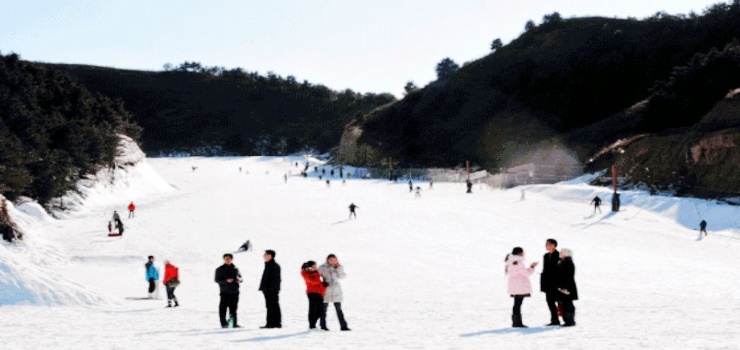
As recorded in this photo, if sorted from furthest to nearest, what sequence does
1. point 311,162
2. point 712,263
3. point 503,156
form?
1. point 311,162
2. point 503,156
3. point 712,263

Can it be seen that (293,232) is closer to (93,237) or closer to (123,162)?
(93,237)

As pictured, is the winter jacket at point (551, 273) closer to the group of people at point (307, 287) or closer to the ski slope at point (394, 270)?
the ski slope at point (394, 270)

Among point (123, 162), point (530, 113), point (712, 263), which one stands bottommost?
point (712, 263)

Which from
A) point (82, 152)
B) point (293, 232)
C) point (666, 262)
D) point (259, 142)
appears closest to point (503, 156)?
point (82, 152)

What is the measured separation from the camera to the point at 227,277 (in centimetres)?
1296

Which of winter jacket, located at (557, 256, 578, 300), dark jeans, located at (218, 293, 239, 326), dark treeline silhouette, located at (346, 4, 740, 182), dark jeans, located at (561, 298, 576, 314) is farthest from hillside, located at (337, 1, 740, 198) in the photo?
dark jeans, located at (218, 293, 239, 326)

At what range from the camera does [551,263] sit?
1195 cm

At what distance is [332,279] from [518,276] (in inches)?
124

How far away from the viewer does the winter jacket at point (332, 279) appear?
1219 cm

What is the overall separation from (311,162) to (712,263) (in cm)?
10160

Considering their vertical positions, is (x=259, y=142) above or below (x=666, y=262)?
above

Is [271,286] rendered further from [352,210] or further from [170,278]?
[352,210]

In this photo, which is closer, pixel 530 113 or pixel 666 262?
pixel 666 262

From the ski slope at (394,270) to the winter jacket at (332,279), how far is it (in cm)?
62
